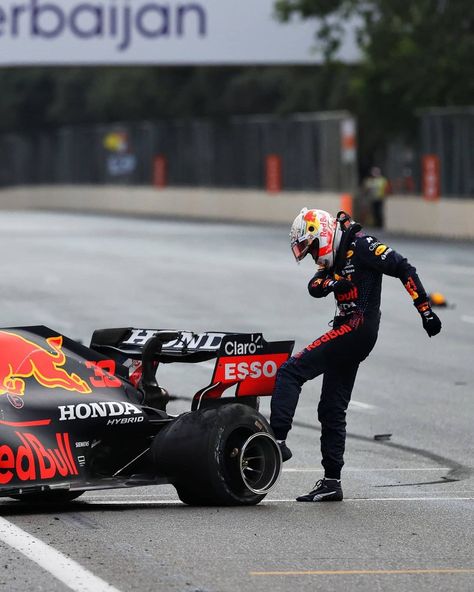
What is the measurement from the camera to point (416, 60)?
47656 mm

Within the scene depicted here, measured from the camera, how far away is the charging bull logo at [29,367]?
9.74m

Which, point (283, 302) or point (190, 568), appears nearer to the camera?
point (190, 568)

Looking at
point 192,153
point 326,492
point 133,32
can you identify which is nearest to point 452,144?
point 133,32

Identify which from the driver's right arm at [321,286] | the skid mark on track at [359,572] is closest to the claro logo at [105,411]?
the driver's right arm at [321,286]

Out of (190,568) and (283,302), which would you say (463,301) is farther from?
(190,568)

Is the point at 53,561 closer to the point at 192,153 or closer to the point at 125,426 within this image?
the point at 125,426

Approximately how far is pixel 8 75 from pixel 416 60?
51842 millimetres

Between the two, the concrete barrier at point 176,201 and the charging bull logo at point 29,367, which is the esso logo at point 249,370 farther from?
the concrete barrier at point 176,201

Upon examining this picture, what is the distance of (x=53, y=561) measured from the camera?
26.7 ft

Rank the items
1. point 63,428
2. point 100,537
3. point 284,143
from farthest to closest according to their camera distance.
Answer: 1. point 284,143
2. point 63,428
3. point 100,537

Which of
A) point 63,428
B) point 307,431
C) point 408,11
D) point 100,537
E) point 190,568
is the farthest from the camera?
point 408,11

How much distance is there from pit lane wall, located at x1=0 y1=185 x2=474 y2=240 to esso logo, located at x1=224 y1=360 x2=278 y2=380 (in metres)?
35.2

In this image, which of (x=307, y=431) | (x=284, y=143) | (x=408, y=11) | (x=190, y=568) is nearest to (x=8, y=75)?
(x=284, y=143)

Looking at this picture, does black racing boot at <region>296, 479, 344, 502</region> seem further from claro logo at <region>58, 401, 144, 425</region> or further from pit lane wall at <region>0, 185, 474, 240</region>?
pit lane wall at <region>0, 185, 474, 240</region>
